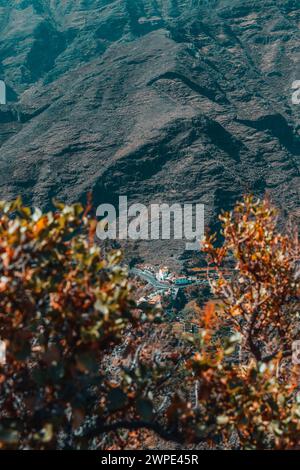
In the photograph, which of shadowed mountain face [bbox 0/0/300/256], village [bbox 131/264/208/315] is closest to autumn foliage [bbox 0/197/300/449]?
village [bbox 131/264/208/315]

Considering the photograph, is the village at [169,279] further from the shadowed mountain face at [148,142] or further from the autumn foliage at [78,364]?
the autumn foliage at [78,364]

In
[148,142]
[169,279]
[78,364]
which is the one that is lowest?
[169,279]

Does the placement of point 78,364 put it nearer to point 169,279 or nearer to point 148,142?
point 169,279

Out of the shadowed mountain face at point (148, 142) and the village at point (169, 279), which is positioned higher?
the shadowed mountain face at point (148, 142)

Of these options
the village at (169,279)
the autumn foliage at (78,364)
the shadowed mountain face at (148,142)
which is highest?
the autumn foliage at (78,364)

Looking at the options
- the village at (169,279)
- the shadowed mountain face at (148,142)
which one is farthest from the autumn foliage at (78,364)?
the shadowed mountain face at (148,142)

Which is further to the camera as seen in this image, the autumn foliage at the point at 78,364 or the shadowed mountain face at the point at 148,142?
the shadowed mountain face at the point at 148,142

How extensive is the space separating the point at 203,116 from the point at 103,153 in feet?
106

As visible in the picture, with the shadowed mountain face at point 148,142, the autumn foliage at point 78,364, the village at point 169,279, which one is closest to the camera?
the autumn foliage at point 78,364

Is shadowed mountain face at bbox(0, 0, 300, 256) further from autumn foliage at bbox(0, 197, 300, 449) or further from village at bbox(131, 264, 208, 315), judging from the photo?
autumn foliage at bbox(0, 197, 300, 449)

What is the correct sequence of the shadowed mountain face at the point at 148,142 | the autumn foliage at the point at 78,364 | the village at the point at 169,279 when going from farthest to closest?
1. the shadowed mountain face at the point at 148,142
2. the village at the point at 169,279
3. the autumn foliage at the point at 78,364

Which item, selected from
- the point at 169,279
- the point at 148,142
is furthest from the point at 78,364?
the point at 148,142

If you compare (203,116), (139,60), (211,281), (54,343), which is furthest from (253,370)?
(139,60)
